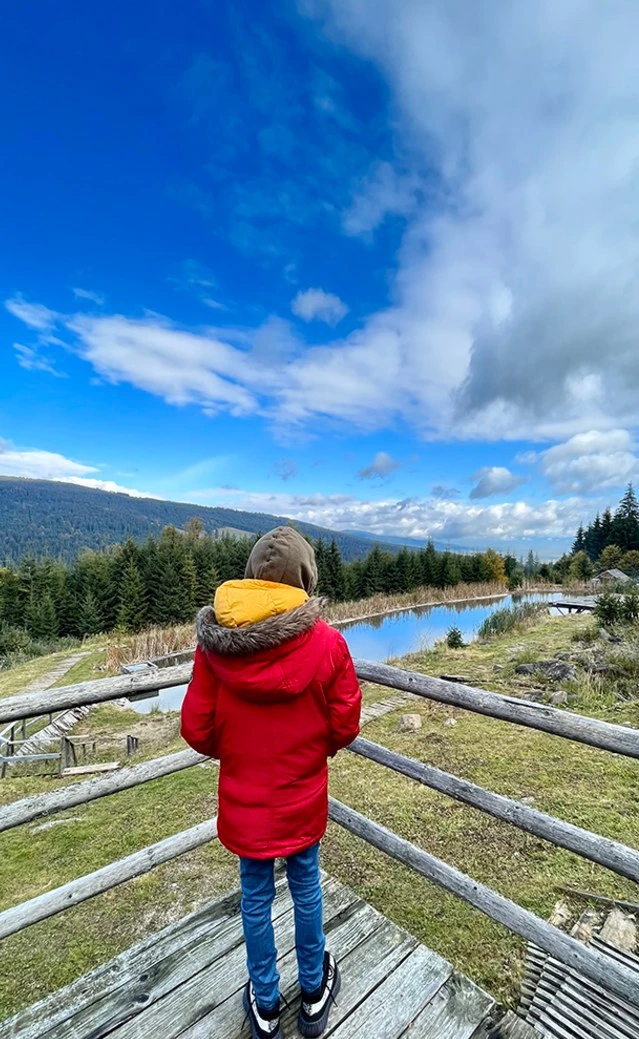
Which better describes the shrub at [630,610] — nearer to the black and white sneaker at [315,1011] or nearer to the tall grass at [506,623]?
the tall grass at [506,623]

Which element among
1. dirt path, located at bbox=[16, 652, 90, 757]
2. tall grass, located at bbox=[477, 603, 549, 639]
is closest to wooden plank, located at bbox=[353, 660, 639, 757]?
dirt path, located at bbox=[16, 652, 90, 757]

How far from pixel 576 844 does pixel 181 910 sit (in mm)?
2713

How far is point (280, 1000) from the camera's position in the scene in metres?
1.93

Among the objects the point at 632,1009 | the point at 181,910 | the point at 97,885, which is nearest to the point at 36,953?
the point at 181,910

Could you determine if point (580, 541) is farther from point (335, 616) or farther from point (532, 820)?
point (532, 820)

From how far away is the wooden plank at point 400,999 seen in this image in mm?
1817

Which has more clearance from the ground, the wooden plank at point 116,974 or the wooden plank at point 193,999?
the wooden plank at point 193,999

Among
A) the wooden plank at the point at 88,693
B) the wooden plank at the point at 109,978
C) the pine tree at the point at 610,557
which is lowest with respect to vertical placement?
the wooden plank at the point at 109,978

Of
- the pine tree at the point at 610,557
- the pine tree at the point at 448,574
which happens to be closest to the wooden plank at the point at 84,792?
the pine tree at the point at 448,574

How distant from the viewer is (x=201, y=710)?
5.78ft

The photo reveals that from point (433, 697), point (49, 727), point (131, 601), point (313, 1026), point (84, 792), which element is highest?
point (433, 697)

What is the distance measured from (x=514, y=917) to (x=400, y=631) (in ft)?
68.5

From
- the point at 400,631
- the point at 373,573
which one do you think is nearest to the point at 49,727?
the point at 400,631

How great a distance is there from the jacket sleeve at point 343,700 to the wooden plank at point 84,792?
0.99 m
